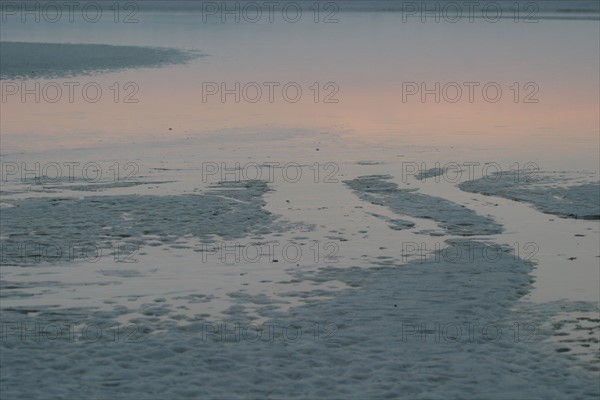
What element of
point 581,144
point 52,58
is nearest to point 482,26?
point 52,58

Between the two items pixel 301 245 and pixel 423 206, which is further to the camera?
pixel 423 206

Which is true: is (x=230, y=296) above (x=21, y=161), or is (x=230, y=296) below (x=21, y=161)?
below

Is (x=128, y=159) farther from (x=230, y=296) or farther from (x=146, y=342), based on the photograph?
(x=146, y=342)

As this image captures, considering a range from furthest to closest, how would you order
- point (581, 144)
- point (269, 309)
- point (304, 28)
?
1. point (304, 28)
2. point (581, 144)
3. point (269, 309)

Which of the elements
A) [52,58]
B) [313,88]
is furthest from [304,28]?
[313,88]

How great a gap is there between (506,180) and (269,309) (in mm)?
6866

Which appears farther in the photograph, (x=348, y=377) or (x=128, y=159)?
(x=128, y=159)

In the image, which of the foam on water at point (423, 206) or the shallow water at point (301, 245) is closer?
the shallow water at point (301, 245)

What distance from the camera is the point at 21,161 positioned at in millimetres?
17141

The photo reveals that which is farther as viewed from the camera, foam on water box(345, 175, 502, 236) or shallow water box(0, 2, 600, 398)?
foam on water box(345, 175, 502, 236)

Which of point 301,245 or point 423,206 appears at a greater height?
point 423,206

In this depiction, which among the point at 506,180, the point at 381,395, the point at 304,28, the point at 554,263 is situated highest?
the point at 304,28

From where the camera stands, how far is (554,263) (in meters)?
11.5

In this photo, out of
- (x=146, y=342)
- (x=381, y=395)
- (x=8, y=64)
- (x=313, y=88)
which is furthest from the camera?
(x=8, y=64)
